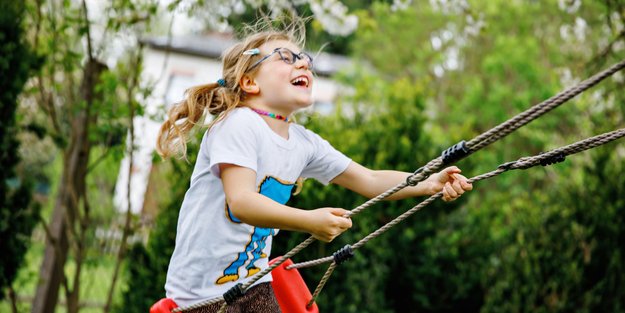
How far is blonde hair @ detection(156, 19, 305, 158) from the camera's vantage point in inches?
92.7

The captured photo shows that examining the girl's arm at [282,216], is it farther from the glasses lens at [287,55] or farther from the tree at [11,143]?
the tree at [11,143]

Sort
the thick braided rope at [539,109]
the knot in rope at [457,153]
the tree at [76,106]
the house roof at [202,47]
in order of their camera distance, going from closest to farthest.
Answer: the thick braided rope at [539,109]
the knot in rope at [457,153]
the tree at [76,106]
the house roof at [202,47]

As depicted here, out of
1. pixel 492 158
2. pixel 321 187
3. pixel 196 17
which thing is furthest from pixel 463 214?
pixel 492 158

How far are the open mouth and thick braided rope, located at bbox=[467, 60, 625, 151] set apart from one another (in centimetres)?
67

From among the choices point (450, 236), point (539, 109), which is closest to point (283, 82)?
point (539, 109)

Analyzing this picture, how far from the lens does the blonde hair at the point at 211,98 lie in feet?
7.73

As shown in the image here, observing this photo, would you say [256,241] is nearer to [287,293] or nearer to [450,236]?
[287,293]

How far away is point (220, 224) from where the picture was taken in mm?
2207

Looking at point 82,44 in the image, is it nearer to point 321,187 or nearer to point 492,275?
point 321,187

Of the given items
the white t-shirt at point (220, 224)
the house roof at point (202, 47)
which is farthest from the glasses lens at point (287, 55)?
the house roof at point (202, 47)

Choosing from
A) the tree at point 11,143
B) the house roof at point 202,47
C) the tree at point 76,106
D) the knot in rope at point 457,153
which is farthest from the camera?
the house roof at point 202,47

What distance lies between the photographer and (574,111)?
49.5ft

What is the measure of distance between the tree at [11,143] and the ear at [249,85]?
7.63ft

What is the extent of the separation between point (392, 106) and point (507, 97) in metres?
9.87
